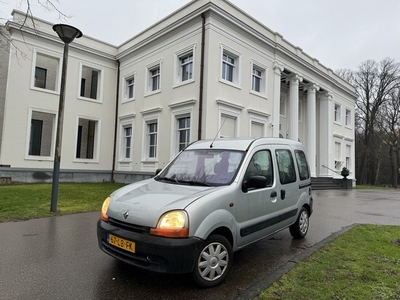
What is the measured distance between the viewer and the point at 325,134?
25.4 m

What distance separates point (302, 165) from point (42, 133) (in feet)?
65.4

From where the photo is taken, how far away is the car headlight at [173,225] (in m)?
3.19

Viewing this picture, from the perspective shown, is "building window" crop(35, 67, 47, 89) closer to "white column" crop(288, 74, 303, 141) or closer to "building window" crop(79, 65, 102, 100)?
"building window" crop(79, 65, 102, 100)

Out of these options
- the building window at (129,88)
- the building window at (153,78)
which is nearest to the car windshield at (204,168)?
the building window at (153,78)

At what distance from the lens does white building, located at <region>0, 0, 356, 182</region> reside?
15.4 metres

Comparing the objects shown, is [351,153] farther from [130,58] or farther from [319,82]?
[130,58]

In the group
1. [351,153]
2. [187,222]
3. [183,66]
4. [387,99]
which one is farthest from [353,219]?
[387,99]

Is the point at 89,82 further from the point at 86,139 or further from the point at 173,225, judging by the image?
the point at 173,225

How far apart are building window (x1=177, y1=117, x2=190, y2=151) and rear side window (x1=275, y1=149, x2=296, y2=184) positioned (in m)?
10.5

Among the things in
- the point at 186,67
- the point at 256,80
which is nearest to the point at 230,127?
the point at 256,80

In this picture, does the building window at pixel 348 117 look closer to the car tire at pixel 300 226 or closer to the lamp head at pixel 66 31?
the car tire at pixel 300 226

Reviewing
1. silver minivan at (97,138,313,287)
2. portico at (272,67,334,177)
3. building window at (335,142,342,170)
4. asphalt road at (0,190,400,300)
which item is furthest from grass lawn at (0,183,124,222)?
building window at (335,142,342,170)

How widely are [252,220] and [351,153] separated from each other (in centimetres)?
A: 2868

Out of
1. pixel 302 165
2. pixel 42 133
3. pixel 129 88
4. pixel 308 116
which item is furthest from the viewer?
pixel 308 116
